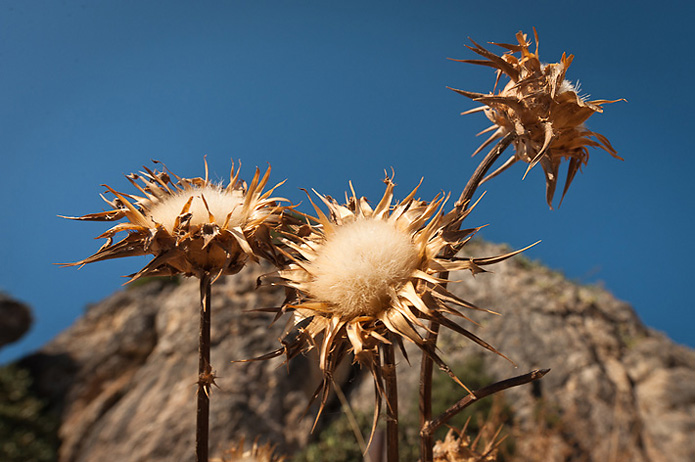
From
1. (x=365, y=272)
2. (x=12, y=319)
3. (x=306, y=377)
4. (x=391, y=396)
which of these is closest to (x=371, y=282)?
(x=365, y=272)

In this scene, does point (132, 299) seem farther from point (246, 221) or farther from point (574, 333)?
point (246, 221)

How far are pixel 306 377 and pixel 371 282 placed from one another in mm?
6182

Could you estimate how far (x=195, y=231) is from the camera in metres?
1.22

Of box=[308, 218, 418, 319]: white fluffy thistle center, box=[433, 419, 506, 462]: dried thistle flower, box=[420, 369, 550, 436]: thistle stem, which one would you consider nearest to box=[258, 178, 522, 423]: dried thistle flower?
box=[308, 218, 418, 319]: white fluffy thistle center

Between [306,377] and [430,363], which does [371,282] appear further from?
[306,377]

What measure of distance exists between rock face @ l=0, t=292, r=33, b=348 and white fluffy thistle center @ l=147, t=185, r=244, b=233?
1076 cm

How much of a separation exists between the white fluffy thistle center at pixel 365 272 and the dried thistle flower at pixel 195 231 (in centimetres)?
18

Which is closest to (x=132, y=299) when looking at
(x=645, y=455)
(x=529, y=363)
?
(x=529, y=363)

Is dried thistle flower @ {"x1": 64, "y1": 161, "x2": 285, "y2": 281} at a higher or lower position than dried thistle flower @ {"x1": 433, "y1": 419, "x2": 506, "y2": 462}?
higher

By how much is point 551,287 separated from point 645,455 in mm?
2667

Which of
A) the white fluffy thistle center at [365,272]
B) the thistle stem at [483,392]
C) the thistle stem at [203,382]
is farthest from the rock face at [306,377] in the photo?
the white fluffy thistle center at [365,272]

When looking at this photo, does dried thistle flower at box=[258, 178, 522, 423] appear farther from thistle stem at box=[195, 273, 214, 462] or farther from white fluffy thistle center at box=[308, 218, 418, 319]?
thistle stem at box=[195, 273, 214, 462]

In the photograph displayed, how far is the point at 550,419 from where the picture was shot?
20.5 ft

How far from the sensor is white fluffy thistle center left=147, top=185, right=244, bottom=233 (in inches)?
49.6
